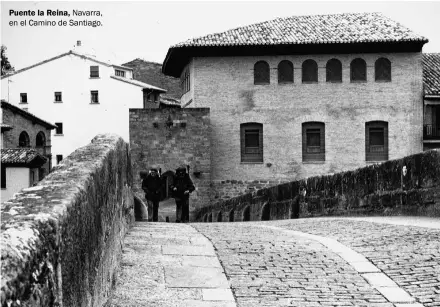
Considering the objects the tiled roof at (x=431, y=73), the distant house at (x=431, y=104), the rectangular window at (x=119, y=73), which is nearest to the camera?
the distant house at (x=431, y=104)

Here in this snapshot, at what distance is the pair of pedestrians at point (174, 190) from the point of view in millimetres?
18753

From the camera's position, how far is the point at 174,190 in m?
19.3

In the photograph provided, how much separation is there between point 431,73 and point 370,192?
3132cm

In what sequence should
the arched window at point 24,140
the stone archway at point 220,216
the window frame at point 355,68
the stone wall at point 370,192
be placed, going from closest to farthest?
the stone wall at point 370,192
the stone archway at point 220,216
the window frame at point 355,68
the arched window at point 24,140

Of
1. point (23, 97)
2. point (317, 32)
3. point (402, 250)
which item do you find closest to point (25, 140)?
point (23, 97)

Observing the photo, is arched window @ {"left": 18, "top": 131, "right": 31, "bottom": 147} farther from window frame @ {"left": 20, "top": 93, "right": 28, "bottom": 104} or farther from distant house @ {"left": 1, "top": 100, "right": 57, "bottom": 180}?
window frame @ {"left": 20, "top": 93, "right": 28, "bottom": 104}

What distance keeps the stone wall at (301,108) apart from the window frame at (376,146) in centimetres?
23

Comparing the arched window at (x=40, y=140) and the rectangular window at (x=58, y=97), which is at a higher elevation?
the rectangular window at (x=58, y=97)

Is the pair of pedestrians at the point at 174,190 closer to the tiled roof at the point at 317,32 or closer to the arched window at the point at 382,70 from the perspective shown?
the tiled roof at the point at 317,32

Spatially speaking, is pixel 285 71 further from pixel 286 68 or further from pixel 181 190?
pixel 181 190

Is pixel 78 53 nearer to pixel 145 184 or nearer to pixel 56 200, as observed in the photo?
pixel 145 184

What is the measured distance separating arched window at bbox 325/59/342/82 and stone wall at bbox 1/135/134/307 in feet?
116

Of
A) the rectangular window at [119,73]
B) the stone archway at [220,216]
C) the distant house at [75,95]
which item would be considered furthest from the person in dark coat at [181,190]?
the rectangular window at [119,73]

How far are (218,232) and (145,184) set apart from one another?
8.18 metres
